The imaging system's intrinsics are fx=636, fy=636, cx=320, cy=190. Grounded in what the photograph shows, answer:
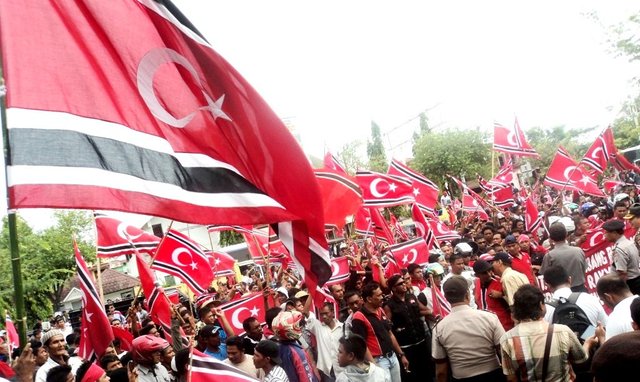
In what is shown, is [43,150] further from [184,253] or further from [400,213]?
[400,213]

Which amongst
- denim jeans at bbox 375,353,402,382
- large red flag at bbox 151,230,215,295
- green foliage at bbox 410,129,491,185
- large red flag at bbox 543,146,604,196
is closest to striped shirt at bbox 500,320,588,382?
denim jeans at bbox 375,353,402,382

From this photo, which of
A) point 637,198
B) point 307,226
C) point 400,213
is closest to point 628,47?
point 637,198

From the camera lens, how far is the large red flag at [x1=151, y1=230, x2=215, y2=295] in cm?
927

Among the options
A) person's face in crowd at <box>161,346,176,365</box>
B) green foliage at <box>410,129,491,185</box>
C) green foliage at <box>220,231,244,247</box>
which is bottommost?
person's face in crowd at <box>161,346,176,365</box>

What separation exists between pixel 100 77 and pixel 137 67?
0.28 metres

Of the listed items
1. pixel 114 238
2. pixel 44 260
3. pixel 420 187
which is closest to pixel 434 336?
pixel 114 238

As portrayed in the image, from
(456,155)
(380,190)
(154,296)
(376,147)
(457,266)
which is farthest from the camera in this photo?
(376,147)

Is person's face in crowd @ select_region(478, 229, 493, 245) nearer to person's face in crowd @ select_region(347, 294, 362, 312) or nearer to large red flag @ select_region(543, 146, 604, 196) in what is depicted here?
large red flag @ select_region(543, 146, 604, 196)

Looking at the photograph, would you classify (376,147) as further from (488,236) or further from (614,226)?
(614,226)

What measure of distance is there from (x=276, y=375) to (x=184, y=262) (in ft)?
12.9

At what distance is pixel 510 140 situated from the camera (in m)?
18.3

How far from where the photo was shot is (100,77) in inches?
144

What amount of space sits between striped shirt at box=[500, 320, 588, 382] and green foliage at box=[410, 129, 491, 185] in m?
51.2

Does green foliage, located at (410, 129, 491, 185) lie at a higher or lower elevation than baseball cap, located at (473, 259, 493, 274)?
higher
